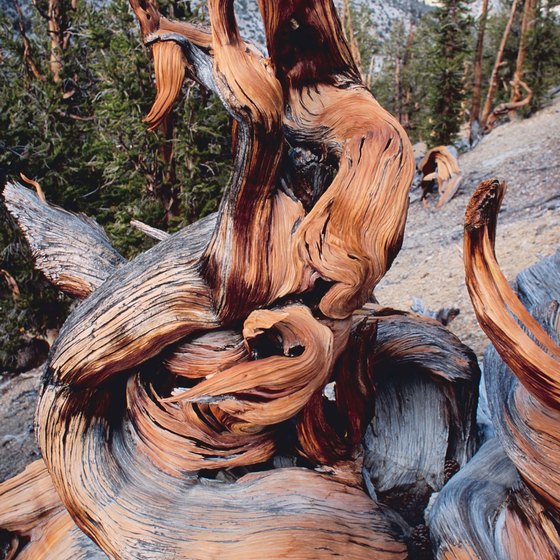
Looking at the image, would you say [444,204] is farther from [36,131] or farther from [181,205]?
[36,131]

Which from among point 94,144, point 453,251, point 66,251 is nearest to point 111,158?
point 94,144

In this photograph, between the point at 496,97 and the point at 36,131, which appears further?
the point at 496,97

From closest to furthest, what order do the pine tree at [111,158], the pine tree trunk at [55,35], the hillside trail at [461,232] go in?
the hillside trail at [461,232]
the pine tree at [111,158]
the pine tree trunk at [55,35]

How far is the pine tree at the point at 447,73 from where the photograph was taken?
364 inches

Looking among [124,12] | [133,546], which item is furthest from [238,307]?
[124,12]

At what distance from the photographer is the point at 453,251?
3672 mm

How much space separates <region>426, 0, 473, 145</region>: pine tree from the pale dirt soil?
10.1 ft

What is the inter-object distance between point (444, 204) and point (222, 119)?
2.93m

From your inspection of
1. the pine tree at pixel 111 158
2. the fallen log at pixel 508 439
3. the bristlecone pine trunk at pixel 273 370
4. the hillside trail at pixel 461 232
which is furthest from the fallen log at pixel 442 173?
the fallen log at pixel 508 439

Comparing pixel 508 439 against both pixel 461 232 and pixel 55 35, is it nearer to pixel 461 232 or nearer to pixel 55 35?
pixel 461 232

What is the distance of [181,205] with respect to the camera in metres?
3.79

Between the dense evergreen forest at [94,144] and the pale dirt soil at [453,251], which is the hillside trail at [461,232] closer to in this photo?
the pale dirt soil at [453,251]

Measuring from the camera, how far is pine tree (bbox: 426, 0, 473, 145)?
9.25 meters

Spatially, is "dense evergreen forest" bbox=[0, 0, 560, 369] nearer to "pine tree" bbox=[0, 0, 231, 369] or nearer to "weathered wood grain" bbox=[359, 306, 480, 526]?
"pine tree" bbox=[0, 0, 231, 369]
